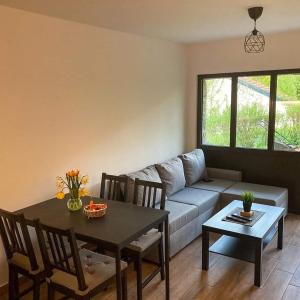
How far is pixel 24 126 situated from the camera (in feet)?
9.97

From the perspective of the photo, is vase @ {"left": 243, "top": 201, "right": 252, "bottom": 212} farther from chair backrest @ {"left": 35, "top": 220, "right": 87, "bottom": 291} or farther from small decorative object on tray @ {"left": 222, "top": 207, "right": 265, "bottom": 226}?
chair backrest @ {"left": 35, "top": 220, "right": 87, "bottom": 291}

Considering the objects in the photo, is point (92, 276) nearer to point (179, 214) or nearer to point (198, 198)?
point (179, 214)

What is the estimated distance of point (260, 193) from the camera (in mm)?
4441

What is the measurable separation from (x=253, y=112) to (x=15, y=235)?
151 inches

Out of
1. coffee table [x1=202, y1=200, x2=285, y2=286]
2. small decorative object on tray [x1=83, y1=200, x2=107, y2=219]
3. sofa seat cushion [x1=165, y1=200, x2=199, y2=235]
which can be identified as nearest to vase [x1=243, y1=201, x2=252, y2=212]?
coffee table [x1=202, y1=200, x2=285, y2=286]

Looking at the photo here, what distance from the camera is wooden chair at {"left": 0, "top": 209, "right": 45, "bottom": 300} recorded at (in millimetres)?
2314

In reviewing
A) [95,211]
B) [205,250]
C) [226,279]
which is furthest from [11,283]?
[226,279]

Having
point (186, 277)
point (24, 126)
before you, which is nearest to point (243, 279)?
point (186, 277)

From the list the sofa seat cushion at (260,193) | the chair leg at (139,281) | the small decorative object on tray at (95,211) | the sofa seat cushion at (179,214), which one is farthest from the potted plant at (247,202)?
the small decorative object on tray at (95,211)

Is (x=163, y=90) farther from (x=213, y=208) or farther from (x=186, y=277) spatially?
(x=186, y=277)

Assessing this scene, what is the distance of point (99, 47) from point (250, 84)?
242 cm

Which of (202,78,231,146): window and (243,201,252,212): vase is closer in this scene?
(243,201,252,212): vase

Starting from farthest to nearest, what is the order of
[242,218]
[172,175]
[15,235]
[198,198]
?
[172,175], [198,198], [242,218], [15,235]

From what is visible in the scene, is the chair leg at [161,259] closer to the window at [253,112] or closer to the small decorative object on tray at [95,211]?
the small decorative object on tray at [95,211]
